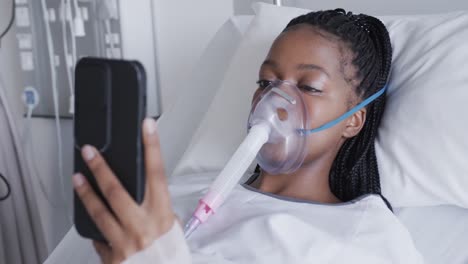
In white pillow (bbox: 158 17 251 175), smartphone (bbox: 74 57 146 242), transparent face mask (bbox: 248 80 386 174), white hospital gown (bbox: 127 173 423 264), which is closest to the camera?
smartphone (bbox: 74 57 146 242)

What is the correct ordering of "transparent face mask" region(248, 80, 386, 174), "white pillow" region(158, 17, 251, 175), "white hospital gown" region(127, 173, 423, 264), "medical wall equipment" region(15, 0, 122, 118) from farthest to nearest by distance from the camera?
"medical wall equipment" region(15, 0, 122, 118) → "white pillow" region(158, 17, 251, 175) → "transparent face mask" region(248, 80, 386, 174) → "white hospital gown" region(127, 173, 423, 264)

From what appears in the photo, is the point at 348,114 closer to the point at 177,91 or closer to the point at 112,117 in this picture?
the point at 112,117

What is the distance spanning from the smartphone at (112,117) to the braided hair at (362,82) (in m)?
0.62

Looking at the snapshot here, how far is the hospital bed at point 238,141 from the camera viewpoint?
1.10 metres

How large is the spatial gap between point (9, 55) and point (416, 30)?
→ 1.56 metres

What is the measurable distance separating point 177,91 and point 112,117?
4.41 ft

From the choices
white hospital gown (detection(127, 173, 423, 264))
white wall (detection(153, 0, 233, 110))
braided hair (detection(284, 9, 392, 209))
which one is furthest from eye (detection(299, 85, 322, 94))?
white wall (detection(153, 0, 233, 110))

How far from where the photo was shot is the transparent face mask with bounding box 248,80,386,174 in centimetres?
99

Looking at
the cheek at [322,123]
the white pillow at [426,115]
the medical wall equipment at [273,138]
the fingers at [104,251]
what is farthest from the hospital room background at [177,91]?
the fingers at [104,251]

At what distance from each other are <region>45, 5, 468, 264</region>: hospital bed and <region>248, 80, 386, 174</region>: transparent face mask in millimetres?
249

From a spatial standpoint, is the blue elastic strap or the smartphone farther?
the blue elastic strap

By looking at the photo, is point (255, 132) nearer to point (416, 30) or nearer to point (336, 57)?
point (336, 57)

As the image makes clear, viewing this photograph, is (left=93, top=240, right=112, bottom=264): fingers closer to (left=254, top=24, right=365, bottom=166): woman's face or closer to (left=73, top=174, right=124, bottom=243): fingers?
(left=73, top=174, right=124, bottom=243): fingers

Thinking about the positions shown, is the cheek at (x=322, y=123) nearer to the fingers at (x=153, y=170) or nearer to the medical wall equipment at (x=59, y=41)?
the fingers at (x=153, y=170)
